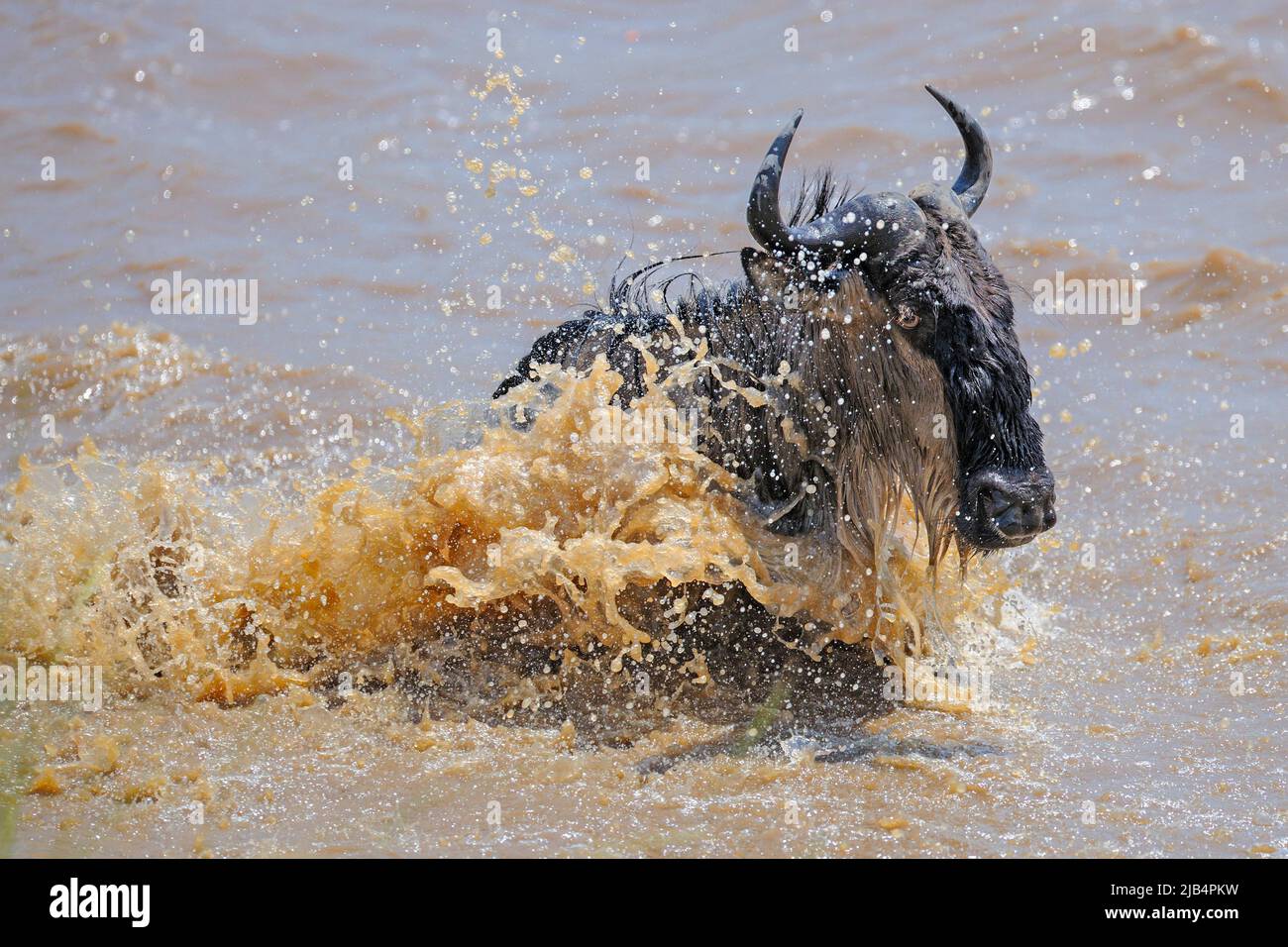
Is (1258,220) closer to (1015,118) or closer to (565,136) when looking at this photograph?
(1015,118)

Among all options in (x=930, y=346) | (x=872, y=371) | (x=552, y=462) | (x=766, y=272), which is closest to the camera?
(x=930, y=346)

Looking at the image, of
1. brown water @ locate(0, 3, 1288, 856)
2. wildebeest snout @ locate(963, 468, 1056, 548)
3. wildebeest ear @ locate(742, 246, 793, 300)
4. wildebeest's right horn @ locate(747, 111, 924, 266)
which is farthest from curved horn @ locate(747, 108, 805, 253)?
wildebeest snout @ locate(963, 468, 1056, 548)

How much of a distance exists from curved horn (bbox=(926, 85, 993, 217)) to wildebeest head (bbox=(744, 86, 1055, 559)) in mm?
469

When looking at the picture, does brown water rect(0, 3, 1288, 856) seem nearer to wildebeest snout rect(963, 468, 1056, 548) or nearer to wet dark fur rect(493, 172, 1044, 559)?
wet dark fur rect(493, 172, 1044, 559)

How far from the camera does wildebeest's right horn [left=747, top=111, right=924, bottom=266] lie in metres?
5.88

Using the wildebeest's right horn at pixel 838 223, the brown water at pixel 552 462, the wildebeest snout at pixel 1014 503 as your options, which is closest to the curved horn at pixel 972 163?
the wildebeest's right horn at pixel 838 223

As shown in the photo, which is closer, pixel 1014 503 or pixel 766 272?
pixel 1014 503

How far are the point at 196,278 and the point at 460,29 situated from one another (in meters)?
6.35

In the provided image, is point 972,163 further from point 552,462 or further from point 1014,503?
point 552,462

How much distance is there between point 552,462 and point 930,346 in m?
1.78

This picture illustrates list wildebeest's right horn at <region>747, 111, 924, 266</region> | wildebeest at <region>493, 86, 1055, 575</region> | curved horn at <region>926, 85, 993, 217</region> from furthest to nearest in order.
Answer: curved horn at <region>926, 85, 993, 217</region>, wildebeest's right horn at <region>747, 111, 924, 266</region>, wildebeest at <region>493, 86, 1055, 575</region>

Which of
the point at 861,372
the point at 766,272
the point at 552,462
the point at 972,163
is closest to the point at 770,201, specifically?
the point at 766,272

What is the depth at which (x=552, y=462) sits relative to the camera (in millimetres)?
6547

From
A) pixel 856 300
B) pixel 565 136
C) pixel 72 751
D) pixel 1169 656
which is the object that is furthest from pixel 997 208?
Answer: pixel 72 751
